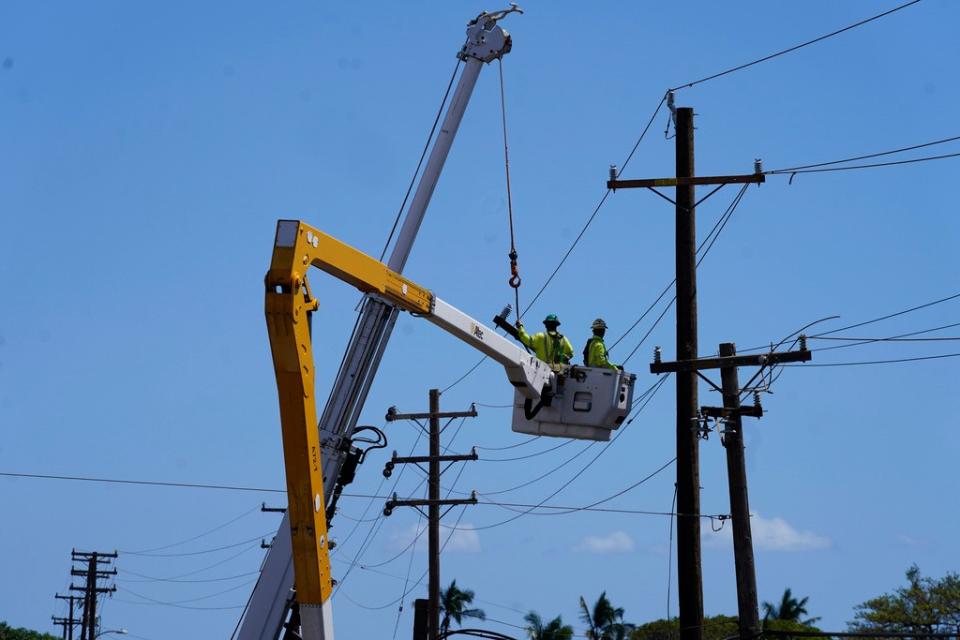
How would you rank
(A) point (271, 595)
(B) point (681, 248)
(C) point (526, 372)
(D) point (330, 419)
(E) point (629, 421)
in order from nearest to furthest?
(A) point (271, 595) → (D) point (330, 419) → (C) point (526, 372) → (E) point (629, 421) → (B) point (681, 248)

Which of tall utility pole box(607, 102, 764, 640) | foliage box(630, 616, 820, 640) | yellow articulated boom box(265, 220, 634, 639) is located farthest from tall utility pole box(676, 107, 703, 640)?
foliage box(630, 616, 820, 640)

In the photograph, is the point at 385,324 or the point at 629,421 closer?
the point at 385,324

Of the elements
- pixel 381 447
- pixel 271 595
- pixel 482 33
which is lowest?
pixel 271 595

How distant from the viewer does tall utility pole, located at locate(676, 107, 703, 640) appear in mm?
20766

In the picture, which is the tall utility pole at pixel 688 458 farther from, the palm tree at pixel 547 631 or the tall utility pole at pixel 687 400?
the palm tree at pixel 547 631

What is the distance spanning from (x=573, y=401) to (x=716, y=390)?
269cm

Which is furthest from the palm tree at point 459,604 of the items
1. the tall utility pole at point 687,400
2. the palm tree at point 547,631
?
the tall utility pole at point 687,400

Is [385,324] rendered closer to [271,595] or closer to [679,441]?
[271,595]

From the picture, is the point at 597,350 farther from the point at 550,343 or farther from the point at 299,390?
the point at 299,390

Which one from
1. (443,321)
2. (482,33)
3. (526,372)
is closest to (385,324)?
(443,321)

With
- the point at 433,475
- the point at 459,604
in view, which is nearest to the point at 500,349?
the point at 433,475

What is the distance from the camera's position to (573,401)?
19.3 m

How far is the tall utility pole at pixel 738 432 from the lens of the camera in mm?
20188

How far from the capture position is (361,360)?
1664 centimetres
